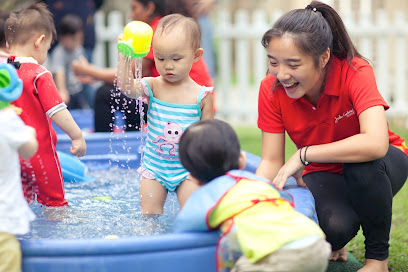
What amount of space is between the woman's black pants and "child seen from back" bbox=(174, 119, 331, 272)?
1.60 feet

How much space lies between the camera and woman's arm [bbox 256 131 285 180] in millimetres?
2785

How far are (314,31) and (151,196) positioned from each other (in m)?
1.10

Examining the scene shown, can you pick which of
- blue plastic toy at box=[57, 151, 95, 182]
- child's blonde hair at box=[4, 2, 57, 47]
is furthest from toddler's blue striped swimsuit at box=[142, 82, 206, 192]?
blue plastic toy at box=[57, 151, 95, 182]

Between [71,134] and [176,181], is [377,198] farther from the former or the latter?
[71,134]

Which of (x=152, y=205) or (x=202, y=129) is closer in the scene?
(x=202, y=129)

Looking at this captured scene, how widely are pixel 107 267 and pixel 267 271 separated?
54 cm

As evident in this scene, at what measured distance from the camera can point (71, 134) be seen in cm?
272

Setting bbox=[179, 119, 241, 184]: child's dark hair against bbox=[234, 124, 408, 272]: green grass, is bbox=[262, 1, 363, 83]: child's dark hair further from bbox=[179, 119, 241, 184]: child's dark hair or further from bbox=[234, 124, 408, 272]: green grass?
bbox=[234, 124, 408, 272]: green grass

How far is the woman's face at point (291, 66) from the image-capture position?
2455 millimetres

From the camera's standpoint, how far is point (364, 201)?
2545mm

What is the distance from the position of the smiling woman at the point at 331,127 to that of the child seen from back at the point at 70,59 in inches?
166

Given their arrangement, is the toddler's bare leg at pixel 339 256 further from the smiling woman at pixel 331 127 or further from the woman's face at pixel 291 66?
the woman's face at pixel 291 66

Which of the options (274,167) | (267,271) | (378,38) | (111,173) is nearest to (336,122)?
(274,167)

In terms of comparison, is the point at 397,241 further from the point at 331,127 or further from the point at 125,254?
the point at 125,254
